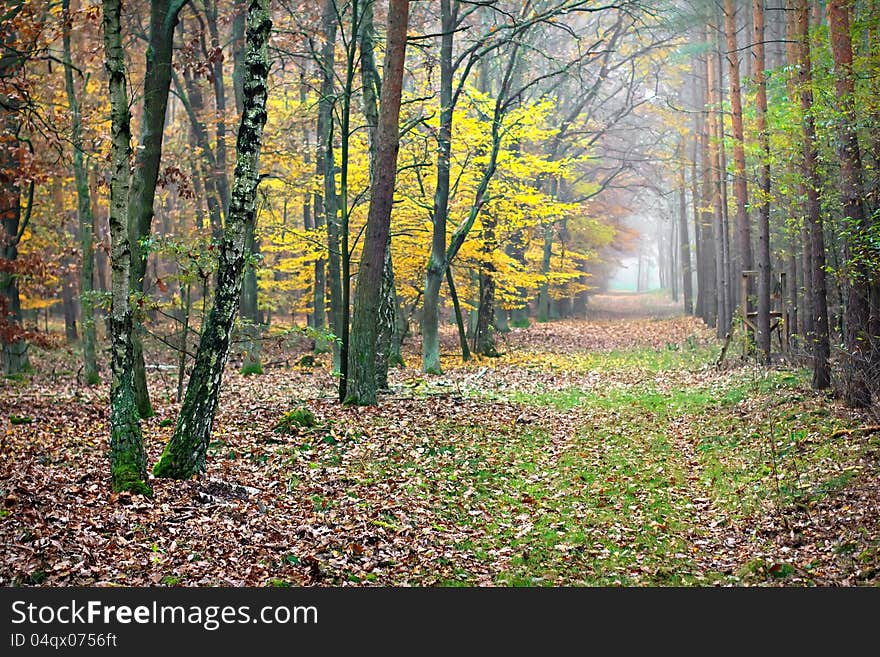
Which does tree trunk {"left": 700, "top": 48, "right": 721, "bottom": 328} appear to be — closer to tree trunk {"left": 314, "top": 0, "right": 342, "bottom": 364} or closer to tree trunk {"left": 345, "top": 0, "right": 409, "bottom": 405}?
tree trunk {"left": 314, "top": 0, "right": 342, "bottom": 364}

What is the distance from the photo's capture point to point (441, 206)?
19.5 m

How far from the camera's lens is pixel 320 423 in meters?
11.9

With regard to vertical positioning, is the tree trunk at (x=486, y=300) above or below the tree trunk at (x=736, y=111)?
below

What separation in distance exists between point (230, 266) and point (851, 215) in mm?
8804

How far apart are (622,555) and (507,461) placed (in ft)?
12.7

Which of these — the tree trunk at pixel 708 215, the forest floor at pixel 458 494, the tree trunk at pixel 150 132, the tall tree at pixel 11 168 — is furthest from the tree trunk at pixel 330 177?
the tree trunk at pixel 708 215

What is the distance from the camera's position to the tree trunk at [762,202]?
17180 millimetres

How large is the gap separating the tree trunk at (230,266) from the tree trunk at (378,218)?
4705mm

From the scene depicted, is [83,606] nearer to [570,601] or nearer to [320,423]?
[570,601]

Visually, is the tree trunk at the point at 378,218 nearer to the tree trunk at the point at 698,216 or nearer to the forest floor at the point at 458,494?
the forest floor at the point at 458,494

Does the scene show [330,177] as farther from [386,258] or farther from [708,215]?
[708,215]

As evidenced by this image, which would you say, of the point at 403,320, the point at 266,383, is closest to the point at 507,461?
the point at 266,383

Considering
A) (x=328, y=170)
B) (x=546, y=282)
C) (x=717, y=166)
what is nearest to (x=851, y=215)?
(x=328, y=170)

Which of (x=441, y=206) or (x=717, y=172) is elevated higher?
(x=717, y=172)
